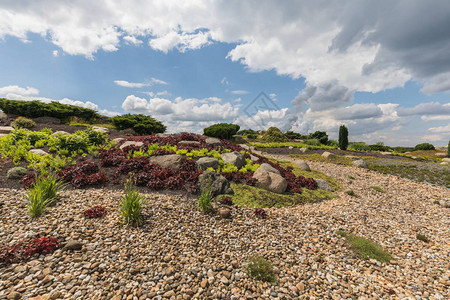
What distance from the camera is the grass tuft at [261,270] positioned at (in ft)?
12.0

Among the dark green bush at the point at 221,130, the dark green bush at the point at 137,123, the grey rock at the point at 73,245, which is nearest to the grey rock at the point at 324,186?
the grey rock at the point at 73,245

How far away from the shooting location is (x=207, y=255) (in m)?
4.16

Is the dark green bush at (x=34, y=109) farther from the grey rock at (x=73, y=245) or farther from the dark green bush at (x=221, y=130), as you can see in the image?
the grey rock at (x=73, y=245)

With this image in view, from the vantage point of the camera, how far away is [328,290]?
3.60 metres

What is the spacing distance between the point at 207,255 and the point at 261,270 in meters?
1.15

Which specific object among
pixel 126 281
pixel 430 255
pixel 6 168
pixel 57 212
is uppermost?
pixel 6 168

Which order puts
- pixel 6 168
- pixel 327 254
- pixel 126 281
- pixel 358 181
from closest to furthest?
pixel 126 281 < pixel 327 254 < pixel 6 168 < pixel 358 181

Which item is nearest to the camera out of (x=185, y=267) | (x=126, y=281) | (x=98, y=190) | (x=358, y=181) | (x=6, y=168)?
(x=126, y=281)

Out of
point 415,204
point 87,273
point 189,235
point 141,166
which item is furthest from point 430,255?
point 141,166

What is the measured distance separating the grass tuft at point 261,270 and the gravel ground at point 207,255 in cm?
12

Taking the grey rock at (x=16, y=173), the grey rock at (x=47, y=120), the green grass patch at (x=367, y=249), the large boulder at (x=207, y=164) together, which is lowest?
the green grass patch at (x=367, y=249)

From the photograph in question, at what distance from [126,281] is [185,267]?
1028 mm

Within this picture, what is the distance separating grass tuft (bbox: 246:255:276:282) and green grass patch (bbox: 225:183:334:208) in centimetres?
257

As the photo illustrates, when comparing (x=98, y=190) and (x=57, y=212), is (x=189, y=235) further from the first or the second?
(x=98, y=190)
